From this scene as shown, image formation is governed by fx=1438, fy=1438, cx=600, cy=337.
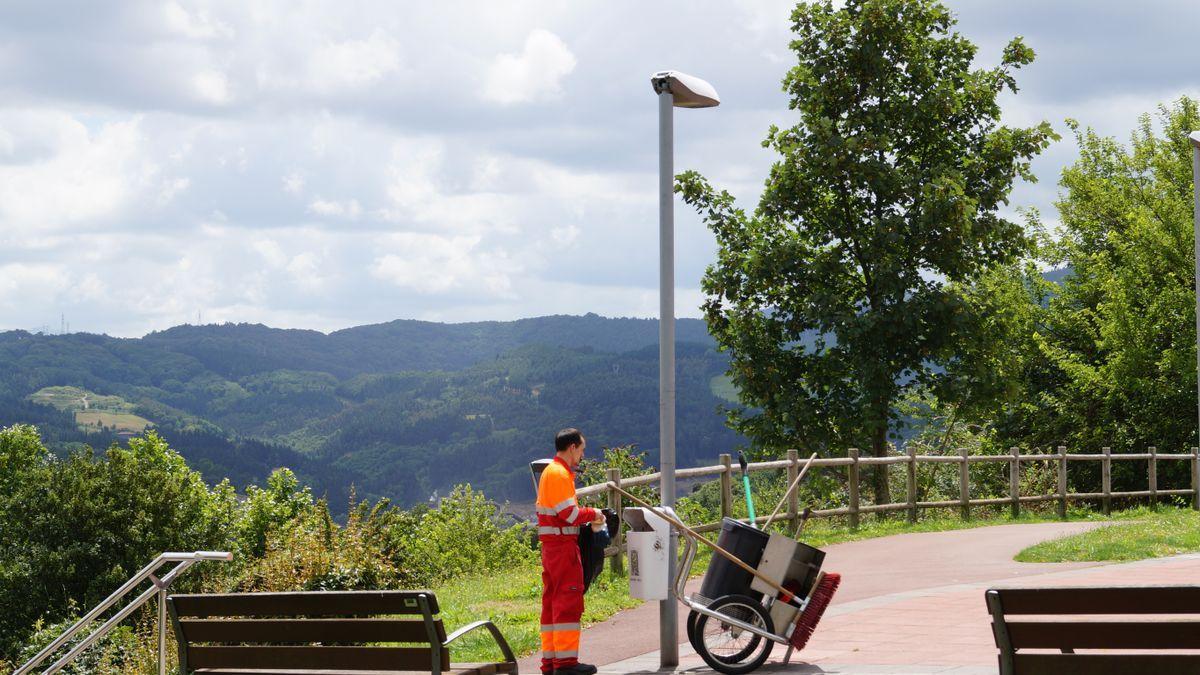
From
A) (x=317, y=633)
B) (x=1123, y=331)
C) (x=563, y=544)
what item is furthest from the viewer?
(x=1123, y=331)

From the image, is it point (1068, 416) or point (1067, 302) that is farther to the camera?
point (1067, 302)

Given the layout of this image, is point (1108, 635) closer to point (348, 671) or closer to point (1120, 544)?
point (348, 671)

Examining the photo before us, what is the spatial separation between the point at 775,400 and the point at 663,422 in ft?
67.0

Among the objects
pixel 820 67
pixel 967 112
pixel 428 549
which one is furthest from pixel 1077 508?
pixel 428 549

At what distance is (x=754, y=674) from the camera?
9.74m

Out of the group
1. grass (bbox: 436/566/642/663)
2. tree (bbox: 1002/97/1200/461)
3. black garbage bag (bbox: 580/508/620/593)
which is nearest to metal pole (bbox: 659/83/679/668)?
black garbage bag (bbox: 580/508/620/593)

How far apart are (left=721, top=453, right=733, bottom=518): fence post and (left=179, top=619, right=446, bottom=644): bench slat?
11.8m

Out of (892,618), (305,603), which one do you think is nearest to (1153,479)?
(892,618)

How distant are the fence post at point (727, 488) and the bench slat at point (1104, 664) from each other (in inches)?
472

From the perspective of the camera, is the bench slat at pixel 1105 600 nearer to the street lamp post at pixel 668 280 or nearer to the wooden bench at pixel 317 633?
the wooden bench at pixel 317 633

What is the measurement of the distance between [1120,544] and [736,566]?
978cm

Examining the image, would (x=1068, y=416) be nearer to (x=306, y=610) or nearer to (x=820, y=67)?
(x=820, y=67)

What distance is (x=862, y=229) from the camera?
98.2 ft

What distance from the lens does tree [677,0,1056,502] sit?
29.1 meters
